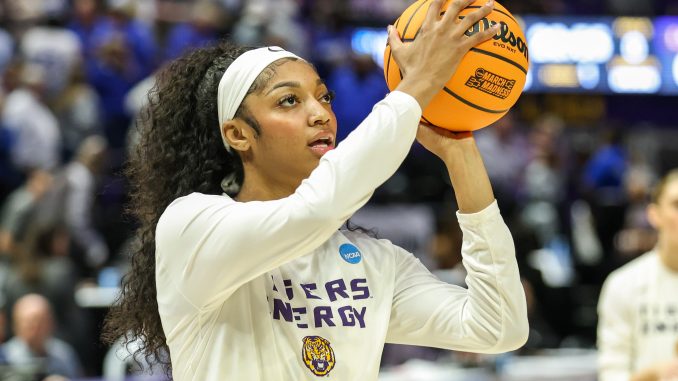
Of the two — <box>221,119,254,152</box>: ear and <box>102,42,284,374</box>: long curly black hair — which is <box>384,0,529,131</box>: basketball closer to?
<box>221,119,254,152</box>: ear

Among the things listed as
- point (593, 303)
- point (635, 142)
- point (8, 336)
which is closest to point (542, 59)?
point (635, 142)

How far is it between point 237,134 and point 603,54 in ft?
39.4

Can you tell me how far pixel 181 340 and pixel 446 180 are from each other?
8.64 m

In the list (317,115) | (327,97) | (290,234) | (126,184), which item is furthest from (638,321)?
(126,184)

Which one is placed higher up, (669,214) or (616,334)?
(669,214)

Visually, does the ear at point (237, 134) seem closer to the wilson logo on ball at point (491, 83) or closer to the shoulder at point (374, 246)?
the shoulder at point (374, 246)

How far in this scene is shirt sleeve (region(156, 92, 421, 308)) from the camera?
246 centimetres

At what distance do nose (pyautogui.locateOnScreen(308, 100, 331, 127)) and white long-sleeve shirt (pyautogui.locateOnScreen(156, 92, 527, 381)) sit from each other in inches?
12.0

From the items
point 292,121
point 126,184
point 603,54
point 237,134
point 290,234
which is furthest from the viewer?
point 603,54

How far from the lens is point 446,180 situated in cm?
1130

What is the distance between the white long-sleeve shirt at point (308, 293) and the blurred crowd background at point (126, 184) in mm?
4138

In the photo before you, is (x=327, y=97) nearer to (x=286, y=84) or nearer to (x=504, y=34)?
(x=286, y=84)

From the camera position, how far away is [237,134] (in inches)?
116

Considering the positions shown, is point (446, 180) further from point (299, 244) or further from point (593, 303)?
point (299, 244)
